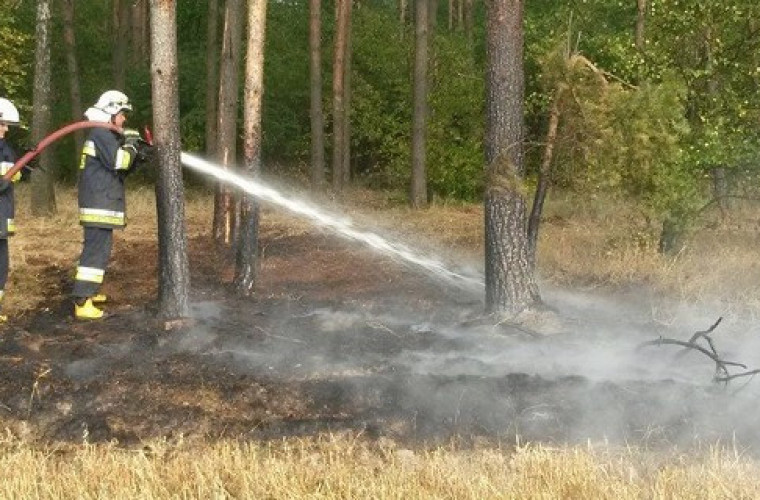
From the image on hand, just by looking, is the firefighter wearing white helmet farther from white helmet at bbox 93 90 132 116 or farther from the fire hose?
the fire hose

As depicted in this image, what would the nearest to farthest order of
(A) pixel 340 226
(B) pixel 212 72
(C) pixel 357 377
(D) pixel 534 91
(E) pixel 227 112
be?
1. (C) pixel 357 377
2. (E) pixel 227 112
3. (A) pixel 340 226
4. (B) pixel 212 72
5. (D) pixel 534 91

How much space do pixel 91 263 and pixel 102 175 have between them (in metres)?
0.85

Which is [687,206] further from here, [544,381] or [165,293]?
[165,293]

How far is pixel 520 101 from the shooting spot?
7809mm

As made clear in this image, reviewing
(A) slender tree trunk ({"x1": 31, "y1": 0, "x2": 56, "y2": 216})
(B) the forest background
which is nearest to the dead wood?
(B) the forest background

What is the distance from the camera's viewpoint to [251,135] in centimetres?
966

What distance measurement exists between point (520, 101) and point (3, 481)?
532cm

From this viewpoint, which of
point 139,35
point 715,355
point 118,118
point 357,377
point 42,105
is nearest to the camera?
point 715,355

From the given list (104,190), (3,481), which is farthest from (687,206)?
(3,481)

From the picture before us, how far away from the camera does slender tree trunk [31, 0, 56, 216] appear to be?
1516cm

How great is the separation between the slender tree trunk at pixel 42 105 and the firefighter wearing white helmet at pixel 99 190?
7.36 metres

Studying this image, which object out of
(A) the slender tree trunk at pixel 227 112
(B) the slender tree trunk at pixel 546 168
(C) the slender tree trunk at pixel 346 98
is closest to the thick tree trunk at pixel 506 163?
(B) the slender tree trunk at pixel 546 168

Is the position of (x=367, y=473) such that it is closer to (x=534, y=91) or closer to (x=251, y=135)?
(x=251, y=135)

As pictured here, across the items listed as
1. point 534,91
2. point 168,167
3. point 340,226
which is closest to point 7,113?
point 168,167
